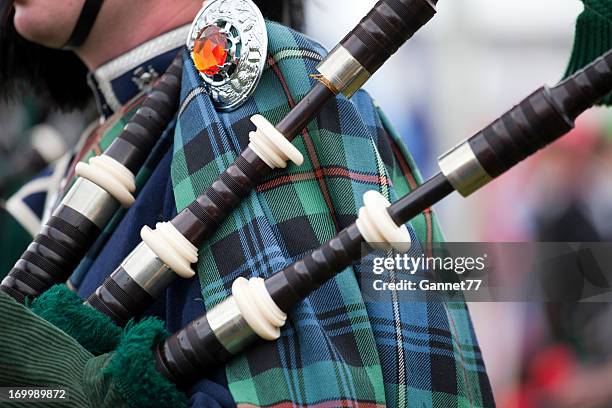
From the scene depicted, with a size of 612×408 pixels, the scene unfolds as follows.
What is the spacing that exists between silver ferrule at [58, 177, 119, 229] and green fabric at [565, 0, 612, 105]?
0.80m

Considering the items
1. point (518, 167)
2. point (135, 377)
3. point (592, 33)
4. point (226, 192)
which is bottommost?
point (518, 167)

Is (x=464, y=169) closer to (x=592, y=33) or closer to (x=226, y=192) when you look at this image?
(x=226, y=192)

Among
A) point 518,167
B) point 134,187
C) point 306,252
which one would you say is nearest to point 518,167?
point 518,167

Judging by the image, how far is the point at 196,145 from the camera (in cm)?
171

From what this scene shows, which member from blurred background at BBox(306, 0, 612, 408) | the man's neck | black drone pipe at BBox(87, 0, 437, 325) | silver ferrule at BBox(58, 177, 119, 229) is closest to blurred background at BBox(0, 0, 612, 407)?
blurred background at BBox(306, 0, 612, 408)

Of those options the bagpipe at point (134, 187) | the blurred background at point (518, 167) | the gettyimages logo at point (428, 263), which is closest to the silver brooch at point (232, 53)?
the bagpipe at point (134, 187)

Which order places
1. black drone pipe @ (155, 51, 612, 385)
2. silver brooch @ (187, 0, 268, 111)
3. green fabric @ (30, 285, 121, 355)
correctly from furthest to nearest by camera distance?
silver brooch @ (187, 0, 268, 111)
green fabric @ (30, 285, 121, 355)
black drone pipe @ (155, 51, 612, 385)

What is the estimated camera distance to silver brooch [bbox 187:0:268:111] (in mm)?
1696

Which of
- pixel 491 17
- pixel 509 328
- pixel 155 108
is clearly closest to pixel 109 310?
pixel 155 108

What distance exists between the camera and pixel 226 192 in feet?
5.23

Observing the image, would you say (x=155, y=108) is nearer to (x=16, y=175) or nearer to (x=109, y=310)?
(x=109, y=310)

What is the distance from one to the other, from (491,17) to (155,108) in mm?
3246

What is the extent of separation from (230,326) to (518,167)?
339 centimetres

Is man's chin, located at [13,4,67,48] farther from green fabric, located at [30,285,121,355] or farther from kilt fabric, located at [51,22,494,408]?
green fabric, located at [30,285,121,355]
